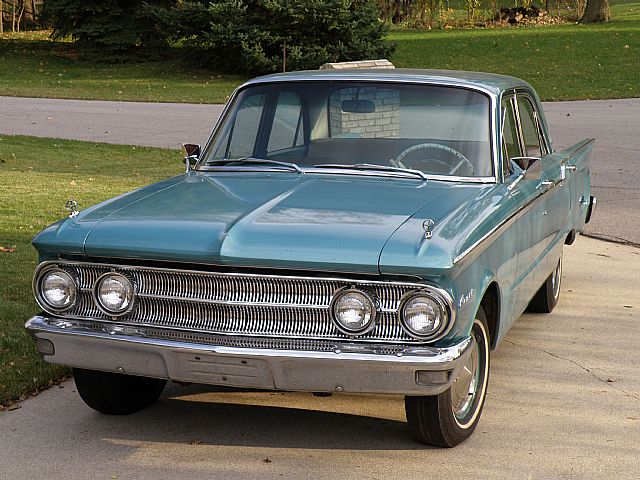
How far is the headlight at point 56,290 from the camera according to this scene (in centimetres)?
463

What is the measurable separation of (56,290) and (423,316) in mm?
1645

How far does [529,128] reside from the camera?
6562 mm

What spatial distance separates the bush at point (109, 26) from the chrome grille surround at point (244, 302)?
2735 centimetres

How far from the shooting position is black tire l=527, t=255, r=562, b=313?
23.3 feet

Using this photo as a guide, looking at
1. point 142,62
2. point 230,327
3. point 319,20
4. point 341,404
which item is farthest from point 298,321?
point 142,62

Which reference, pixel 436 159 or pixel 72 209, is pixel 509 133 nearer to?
pixel 436 159

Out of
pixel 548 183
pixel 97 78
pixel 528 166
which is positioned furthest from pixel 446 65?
pixel 528 166

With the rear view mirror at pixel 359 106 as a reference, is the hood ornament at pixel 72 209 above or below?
below

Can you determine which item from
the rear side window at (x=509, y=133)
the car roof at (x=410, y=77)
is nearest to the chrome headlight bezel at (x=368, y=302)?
the rear side window at (x=509, y=133)

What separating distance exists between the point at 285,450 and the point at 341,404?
0.65m

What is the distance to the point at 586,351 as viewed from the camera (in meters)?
Answer: 6.35

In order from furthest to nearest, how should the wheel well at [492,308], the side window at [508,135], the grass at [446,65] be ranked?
1. the grass at [446,65]
2. the side window at [508,135]
3. the wheel well at [492,308]

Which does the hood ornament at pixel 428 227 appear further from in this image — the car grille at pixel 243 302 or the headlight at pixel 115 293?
the headlight at pixel 115 293

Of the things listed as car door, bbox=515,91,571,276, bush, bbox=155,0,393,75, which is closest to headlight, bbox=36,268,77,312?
car door, bbox=515,91,571,276
